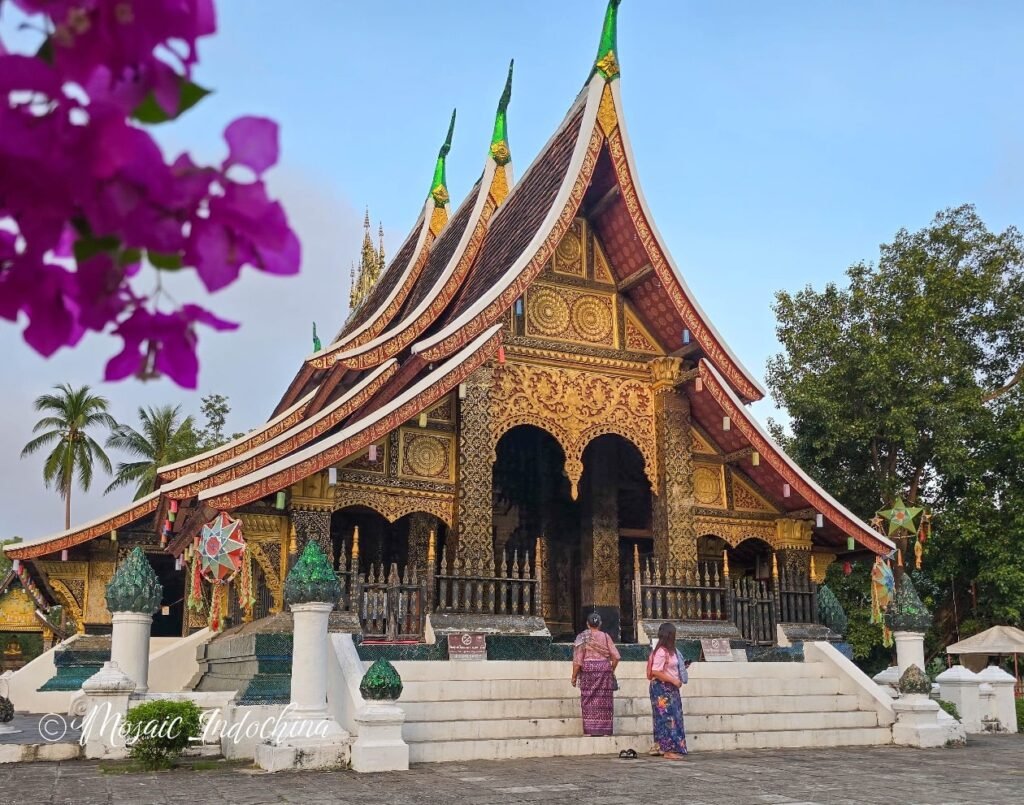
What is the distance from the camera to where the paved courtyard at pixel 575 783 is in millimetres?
5367

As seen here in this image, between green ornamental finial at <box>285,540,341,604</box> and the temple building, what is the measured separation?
140 centimetres

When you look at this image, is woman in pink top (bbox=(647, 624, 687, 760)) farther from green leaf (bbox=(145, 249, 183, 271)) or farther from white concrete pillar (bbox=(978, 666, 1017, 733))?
green leaf (bbox=(145, 249, 183, 271))

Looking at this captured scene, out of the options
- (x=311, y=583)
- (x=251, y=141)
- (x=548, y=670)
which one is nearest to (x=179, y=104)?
(x=251, y=141)

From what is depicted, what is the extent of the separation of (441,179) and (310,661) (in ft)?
39.0

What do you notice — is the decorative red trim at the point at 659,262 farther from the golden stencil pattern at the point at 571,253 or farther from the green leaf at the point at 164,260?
the green leaf at the point at 164,260

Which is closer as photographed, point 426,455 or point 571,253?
point 426,455

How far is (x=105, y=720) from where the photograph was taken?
7.38 meters

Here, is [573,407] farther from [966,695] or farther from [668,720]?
[966,695]

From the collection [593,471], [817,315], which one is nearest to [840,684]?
[593,471]

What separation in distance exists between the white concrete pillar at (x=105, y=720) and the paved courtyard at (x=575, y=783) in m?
0.22

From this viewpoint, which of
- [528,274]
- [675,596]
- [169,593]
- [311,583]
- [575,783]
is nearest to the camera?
[575,783]

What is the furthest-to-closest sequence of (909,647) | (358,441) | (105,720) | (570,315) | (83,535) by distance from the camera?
(83,535)
(570,315)
(909,647)
(358,441)
(105,720)

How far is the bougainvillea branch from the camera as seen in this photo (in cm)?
84

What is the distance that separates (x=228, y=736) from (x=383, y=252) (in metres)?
16.7
